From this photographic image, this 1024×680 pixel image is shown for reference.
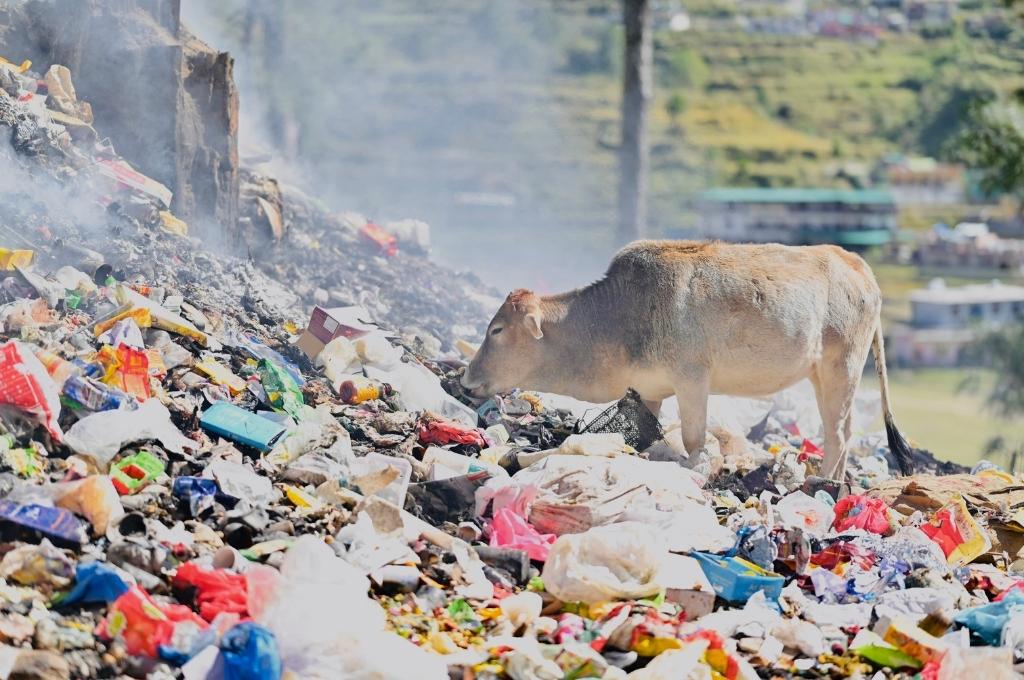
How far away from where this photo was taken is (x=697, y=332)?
27.2 feet

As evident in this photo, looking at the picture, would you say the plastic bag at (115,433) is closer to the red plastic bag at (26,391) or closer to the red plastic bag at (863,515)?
the red plastic bag at (26,391)

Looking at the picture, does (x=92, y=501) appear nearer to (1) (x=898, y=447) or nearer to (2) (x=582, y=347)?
(2) (x=582, y=347)

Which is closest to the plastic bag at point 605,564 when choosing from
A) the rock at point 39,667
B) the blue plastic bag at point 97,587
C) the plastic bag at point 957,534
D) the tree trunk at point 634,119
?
the blue plastic bag at point 97,587

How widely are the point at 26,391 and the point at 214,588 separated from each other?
160 cm

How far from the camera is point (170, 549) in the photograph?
555cm

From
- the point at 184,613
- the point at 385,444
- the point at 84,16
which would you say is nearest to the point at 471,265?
the point at 84,16

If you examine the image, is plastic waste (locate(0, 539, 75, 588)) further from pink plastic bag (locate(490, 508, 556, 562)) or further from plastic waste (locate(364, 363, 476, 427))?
plastic waste (locate(364, 363, 476, 427))

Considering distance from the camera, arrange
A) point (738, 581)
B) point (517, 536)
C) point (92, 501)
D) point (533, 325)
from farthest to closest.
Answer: point (533, 325) → point (517, 536) → point (738, 581) → point (92, 501)

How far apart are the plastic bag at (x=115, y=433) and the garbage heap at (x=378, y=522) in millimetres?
13

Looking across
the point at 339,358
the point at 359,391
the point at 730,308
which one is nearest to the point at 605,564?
the point at 359,391

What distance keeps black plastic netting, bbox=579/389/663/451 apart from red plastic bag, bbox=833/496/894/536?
125 cm

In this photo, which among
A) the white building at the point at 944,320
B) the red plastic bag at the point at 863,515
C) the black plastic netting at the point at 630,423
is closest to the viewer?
the red plastic bag at the point at 863,515

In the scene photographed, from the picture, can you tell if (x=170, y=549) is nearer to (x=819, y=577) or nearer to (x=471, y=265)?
(x=819, y=577)

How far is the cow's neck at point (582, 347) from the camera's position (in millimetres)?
8633
